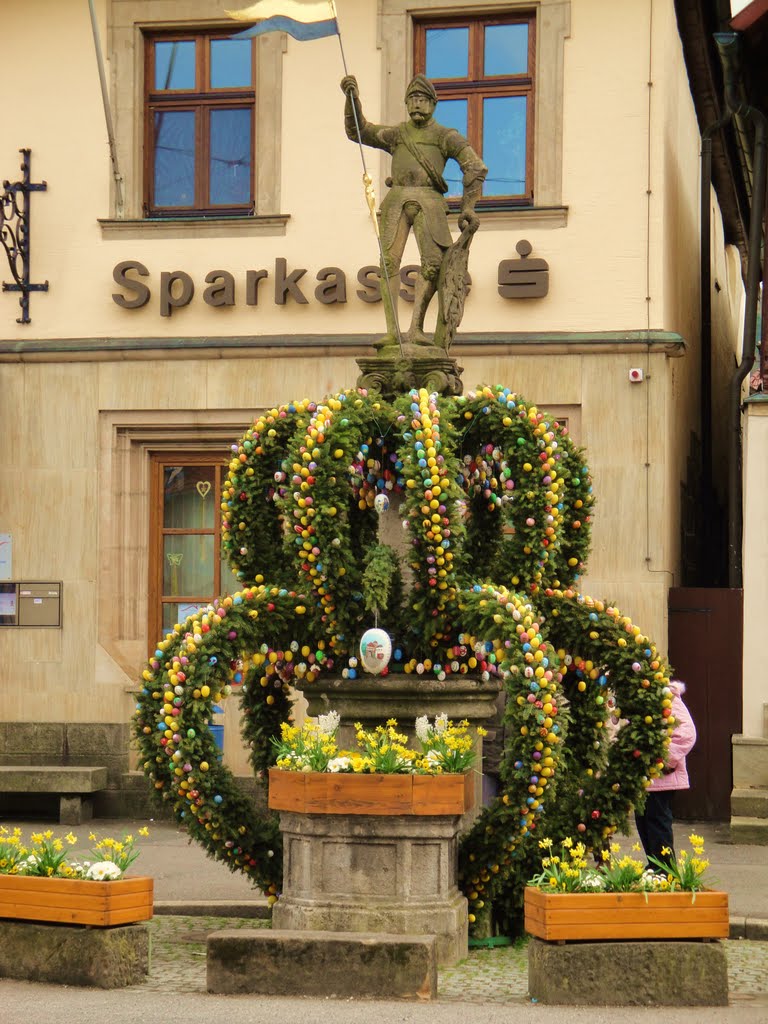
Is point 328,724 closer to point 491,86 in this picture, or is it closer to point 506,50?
point 491,86

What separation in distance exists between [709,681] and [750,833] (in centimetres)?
160

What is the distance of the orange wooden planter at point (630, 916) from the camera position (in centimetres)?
851

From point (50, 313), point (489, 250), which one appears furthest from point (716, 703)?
point (50, 313)

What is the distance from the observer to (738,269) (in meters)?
25.8

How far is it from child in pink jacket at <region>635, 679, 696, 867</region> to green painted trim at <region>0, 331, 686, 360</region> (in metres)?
4.92

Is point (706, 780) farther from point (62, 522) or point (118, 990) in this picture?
point (118, 990)

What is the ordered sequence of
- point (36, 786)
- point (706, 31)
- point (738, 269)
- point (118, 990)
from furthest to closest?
point (738, 269) → point (706, 31) → point (36, 786) → point (118, 990)

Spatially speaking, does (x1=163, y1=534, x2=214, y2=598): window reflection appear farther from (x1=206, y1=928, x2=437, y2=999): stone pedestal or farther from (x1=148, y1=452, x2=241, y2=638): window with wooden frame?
(x1=206, y1=928, x2=437, y2=999): stone pedestal

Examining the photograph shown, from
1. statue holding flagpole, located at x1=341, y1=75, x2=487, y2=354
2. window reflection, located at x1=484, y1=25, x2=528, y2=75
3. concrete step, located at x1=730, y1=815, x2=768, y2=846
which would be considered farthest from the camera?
window reflection, located at x1=484, y1=25, x2=528, y2=75

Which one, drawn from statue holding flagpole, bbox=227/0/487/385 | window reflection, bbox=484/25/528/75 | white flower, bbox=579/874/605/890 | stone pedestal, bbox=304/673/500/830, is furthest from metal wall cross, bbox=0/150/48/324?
white flower, bbox=579/874/605/890

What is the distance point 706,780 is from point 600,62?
582cm

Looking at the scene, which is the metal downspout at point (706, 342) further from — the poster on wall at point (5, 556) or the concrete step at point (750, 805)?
the poster on wall at point (5, 556)

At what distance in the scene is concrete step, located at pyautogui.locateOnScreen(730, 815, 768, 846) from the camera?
47.0 feet

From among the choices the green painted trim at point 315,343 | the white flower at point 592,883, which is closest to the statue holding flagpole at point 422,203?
the white flower at point 592,883
